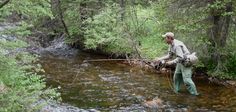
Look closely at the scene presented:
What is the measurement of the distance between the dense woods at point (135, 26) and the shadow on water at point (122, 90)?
1.10 m

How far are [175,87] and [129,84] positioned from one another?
1741 mm

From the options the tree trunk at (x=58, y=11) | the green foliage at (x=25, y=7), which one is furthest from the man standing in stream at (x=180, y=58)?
the tree trunk at (x=58, y=11)

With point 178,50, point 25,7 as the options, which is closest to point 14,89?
point 25,7

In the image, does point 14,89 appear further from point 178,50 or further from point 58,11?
point 58,11

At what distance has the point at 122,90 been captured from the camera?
41.3ft

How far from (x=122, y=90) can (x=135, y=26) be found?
7288mm

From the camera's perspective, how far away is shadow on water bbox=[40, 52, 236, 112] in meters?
11.0

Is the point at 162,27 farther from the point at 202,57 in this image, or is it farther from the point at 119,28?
the point at 119,28

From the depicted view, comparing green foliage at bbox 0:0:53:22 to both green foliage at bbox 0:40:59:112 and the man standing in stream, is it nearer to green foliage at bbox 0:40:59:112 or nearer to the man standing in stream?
green foliage at bbox 0:40:59:112

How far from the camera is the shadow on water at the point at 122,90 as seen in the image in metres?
11.0

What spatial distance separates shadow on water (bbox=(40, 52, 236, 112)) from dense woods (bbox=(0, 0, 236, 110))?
1097mm

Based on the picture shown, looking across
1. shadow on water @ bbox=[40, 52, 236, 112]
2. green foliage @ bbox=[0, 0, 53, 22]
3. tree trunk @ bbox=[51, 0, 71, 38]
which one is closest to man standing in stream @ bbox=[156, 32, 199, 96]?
shadow on water @ bbox=[40, 52, 236, 112]

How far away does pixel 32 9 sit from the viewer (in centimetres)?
843

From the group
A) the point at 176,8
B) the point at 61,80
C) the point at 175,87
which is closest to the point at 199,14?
the point at 176,8
